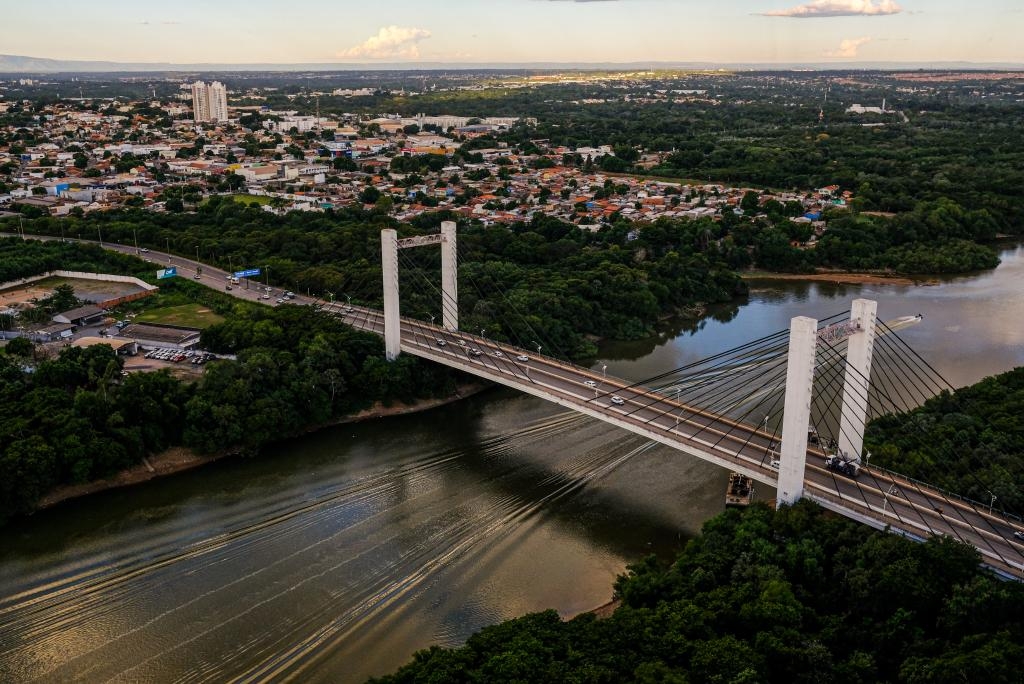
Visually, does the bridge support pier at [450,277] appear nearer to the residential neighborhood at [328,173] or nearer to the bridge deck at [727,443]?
the bridge deck at [727,443]

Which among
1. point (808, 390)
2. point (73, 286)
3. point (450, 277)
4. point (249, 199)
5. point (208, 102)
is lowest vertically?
point (73, 286)

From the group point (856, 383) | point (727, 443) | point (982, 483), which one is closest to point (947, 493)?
point (982, 483)

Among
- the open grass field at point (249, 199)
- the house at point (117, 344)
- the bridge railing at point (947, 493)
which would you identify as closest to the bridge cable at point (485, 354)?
the bridge railing at point (947, 493)

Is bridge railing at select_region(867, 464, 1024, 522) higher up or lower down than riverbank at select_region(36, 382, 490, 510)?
higher up

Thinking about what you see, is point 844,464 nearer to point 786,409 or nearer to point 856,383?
point 856,383

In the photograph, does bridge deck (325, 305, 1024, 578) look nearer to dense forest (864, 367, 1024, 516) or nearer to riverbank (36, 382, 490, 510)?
dense forest (864, 367, 1024, 516)

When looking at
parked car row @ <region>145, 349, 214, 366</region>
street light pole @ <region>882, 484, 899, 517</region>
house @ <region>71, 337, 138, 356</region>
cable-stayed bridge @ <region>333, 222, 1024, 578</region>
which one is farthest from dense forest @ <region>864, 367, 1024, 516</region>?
house @ <region>71, 337, 138, 356</region>
